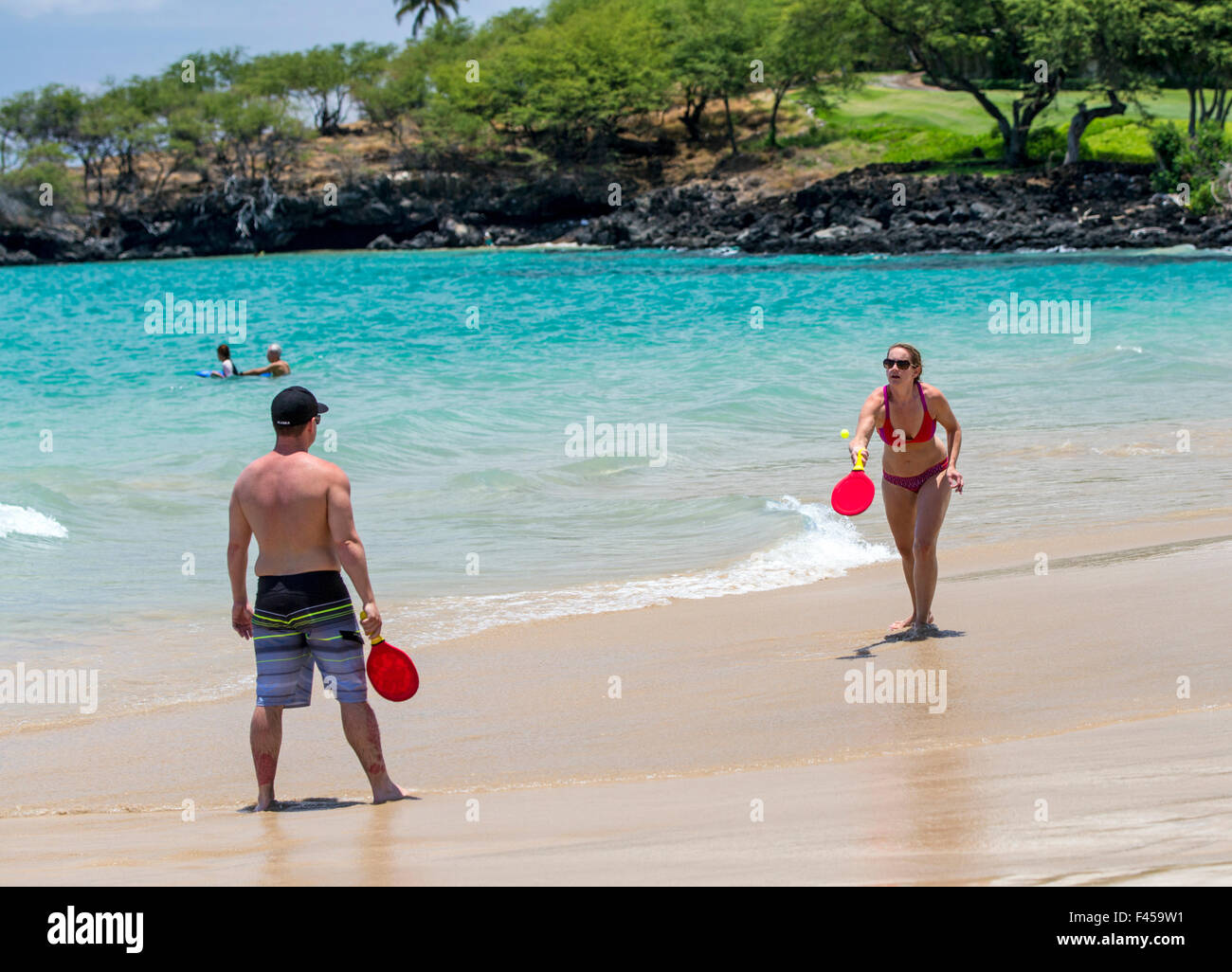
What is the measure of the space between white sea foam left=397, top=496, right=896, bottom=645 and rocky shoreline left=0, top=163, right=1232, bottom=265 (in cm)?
3840

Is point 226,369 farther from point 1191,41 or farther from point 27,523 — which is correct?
point 1191,41

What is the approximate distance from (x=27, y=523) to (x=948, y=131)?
59.4m

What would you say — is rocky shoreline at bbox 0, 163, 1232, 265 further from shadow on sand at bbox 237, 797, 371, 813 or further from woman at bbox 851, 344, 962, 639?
shadow on sand at bbox 237, 797, 371, 813

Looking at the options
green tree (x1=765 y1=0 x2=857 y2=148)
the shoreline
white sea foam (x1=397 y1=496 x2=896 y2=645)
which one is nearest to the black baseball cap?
the shoreline

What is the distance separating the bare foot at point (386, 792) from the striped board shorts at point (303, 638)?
349 mm

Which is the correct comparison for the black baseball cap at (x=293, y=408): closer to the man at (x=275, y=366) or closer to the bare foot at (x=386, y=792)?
the bare foot at (x=386, y=792)

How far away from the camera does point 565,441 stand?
14.8 metres

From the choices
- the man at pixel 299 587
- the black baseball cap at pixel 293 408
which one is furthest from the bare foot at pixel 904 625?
the black baseball cap at pixel 293 408

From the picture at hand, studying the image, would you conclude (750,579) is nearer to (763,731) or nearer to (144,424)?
(763,731)

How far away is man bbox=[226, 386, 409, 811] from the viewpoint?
4672mm

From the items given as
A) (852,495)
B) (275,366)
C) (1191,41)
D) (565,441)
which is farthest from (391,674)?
(1191,41)

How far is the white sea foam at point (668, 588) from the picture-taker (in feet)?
26.0
